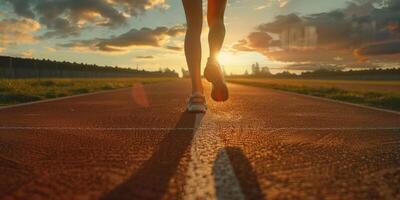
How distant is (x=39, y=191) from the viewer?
1762 mm

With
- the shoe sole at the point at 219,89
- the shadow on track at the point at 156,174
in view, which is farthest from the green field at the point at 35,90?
the shadow on track at the point at 156,174

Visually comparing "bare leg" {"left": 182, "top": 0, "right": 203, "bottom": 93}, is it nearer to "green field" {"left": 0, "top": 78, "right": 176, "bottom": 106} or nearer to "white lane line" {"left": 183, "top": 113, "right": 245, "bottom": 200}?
"white lane line" {"left": 183, "top": 113, "right": 245, "bottom": 200}

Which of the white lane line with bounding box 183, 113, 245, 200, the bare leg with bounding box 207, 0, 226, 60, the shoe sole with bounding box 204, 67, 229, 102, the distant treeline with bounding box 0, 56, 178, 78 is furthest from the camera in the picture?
the distant treeline with bounding box 0, 56, 178, 78

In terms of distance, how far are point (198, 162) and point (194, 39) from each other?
300cm

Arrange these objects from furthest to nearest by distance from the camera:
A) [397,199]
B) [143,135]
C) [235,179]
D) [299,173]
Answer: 1. [143,135]
2. [299,173]
3. [235,179]
4. [397,199]

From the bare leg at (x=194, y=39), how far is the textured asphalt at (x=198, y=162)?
1.04 metres

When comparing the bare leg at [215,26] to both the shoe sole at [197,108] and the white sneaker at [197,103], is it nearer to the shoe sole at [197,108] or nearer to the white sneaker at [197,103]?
the white sneaker at [197,103]

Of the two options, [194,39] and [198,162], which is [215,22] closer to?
[194,39]

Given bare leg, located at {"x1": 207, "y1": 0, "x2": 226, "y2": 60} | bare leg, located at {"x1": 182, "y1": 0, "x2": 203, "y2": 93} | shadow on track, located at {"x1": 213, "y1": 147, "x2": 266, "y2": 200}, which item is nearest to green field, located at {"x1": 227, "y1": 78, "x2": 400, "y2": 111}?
bare leg, located at {"x1": 207, "y1": 0, "x2": 226, "y2": 60}

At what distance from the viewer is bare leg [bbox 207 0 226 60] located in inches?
205

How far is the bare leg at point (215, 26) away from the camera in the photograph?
205 inches

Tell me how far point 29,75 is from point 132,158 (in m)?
110

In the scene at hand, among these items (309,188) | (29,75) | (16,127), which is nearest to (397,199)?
(309,188)

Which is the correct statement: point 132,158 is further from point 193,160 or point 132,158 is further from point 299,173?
point 299,173
